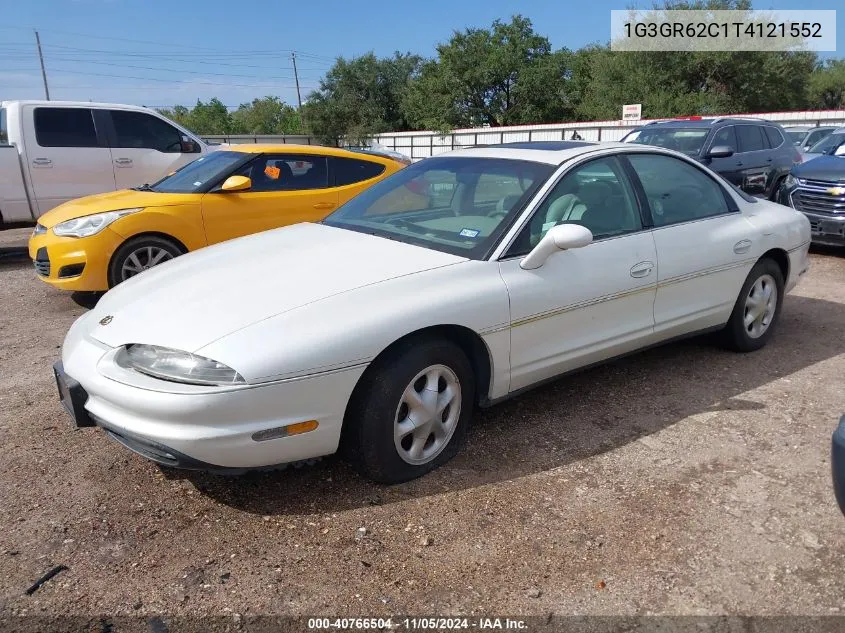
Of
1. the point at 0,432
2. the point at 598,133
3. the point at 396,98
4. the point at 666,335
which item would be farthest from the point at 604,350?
the point at 396,98

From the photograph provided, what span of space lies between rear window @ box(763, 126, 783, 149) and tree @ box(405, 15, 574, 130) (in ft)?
128

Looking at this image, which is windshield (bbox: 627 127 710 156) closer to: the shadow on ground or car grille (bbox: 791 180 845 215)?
car grille (bbox: 791 180 845 215)

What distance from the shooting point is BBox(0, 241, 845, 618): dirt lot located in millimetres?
2389

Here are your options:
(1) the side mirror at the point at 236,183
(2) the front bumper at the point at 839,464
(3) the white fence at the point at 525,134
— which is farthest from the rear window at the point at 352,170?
(3) the white fence at the point at 525,134

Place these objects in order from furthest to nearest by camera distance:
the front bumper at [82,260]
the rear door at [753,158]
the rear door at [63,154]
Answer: the rear door at [753,158] < the rear door at [63,154] < the front bumper at [82,260]

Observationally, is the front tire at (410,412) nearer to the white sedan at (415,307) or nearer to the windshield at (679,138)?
the white sedan at (415,307)

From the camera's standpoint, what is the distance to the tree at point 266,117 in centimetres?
7269

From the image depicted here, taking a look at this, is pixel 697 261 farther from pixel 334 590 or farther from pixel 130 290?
pixel 130 290

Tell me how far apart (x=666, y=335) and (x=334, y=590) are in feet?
8.64

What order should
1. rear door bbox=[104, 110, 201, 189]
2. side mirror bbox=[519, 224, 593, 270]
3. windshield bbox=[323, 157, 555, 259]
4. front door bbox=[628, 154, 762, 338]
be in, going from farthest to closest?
rear door bbox=[104, 110, 201, 189]
front door bbox=[628, 154, 762, 338]
windshield bbox=[323, 157, 555, 259]
side mirror bbox=[519, 224, 593, 270]

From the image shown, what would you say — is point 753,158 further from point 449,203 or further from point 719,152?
point 449,203

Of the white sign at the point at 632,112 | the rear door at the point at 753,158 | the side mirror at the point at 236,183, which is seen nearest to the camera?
the side mirror at the point at 236,183

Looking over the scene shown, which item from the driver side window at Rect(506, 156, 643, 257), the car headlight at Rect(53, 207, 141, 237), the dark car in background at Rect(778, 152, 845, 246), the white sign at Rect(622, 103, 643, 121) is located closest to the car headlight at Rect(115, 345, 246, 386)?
the driver side window at Rect(506, 156, 643, 257)

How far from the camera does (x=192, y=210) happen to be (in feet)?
20.5
